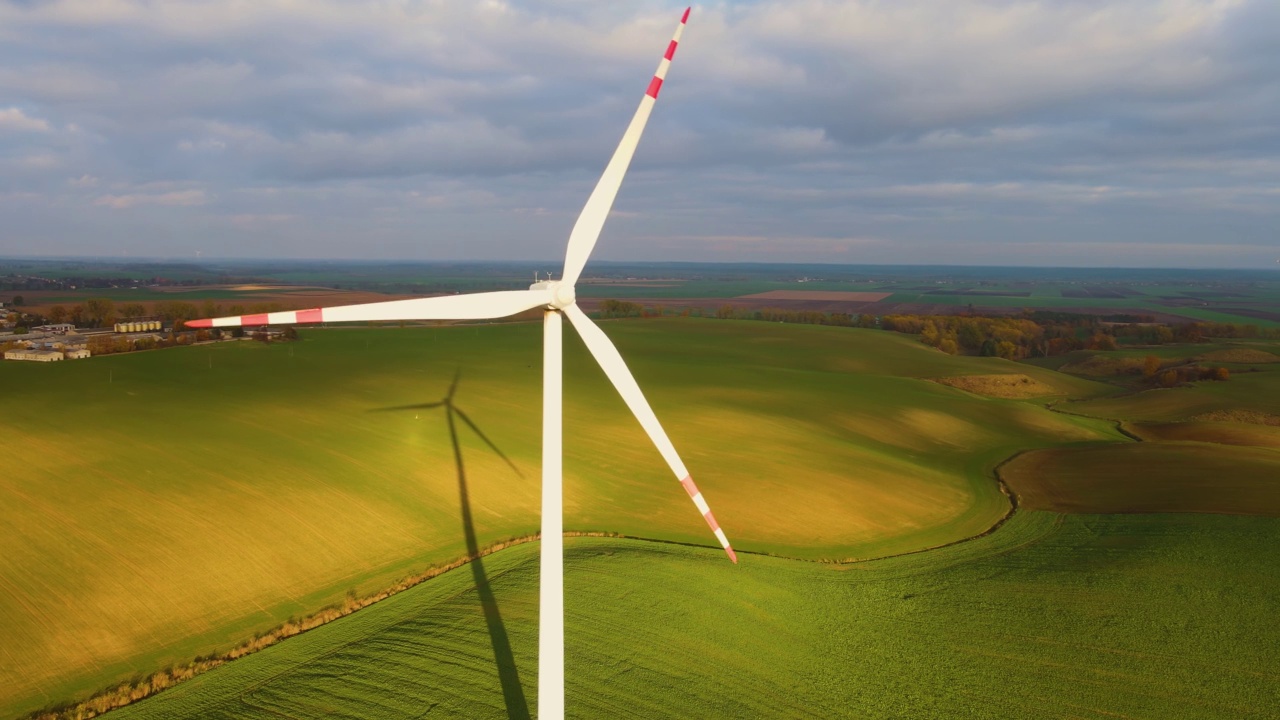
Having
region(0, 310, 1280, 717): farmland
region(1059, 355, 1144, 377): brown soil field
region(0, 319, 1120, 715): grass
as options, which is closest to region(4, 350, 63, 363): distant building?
region(0, 319, 1120, 715): grass

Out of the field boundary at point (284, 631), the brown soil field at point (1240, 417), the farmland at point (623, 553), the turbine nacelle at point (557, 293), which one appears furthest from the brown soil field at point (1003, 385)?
the turbine nacelle at point (557, 293)

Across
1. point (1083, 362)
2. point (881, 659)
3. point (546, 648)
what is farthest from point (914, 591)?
point (1083, 362)

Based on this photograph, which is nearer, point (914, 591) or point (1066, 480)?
point (914, 591)

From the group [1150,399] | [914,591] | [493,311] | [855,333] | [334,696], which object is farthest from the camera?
[855,333]

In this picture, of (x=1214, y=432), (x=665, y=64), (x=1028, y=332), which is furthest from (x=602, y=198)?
(x=1028, y=332)

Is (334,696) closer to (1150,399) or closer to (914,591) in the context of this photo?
(914,591)

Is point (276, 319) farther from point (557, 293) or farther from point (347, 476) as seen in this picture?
point (347, 476)

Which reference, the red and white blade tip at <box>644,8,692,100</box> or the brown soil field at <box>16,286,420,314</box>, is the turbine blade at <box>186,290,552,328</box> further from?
the brown soil field at <box>16,286,420,314</box>
